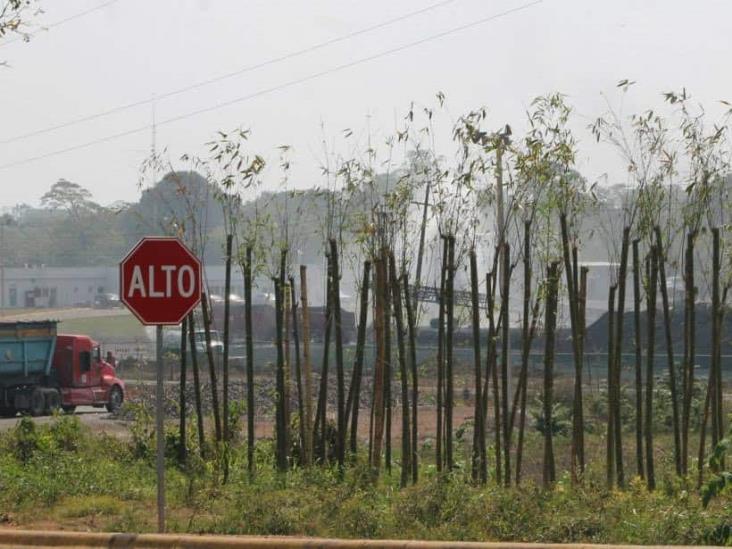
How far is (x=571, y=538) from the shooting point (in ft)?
36.6

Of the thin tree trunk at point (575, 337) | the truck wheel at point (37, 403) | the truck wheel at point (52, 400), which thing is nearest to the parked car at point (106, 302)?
the truck wheel at point (52, 400)

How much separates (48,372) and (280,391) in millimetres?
25534

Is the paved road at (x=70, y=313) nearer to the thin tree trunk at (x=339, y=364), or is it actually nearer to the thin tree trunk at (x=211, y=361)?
the thin tree trunk at (x=211, y=361)

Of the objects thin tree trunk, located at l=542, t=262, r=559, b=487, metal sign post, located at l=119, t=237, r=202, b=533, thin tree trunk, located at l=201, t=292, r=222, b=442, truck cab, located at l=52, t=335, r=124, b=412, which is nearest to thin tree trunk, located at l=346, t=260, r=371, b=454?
thin tree trunk, located at l=201, t=292, r=222, b=442

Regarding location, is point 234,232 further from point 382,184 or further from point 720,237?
point 720,237

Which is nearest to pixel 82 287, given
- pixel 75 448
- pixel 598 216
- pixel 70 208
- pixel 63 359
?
pixel 70 208

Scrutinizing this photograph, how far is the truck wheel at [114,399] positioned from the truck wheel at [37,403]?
10.2ft

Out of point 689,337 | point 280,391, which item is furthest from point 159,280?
point 689,337

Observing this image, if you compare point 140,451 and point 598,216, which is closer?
point 598,216

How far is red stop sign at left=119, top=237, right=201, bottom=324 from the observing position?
39.7 ft

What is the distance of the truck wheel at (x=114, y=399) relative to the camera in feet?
138

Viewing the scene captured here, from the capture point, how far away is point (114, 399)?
1672 inches

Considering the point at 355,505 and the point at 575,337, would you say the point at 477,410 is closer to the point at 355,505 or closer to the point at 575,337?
the point at 575,337

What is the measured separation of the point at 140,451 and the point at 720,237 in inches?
346
